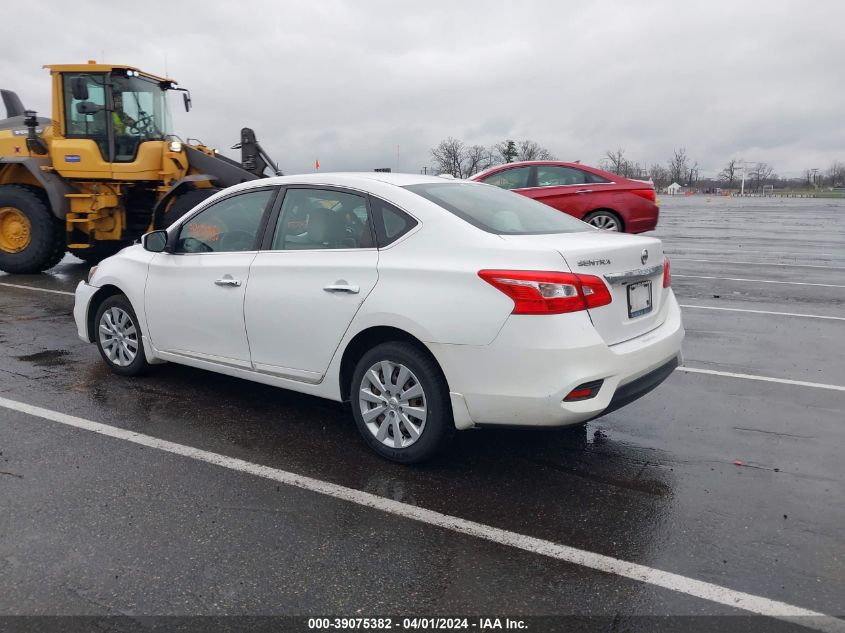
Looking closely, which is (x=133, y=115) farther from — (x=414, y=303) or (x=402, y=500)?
(x=402, y=500)

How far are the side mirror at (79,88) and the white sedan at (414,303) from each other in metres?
6.49

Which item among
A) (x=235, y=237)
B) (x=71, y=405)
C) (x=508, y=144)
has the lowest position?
(x=71, y=405)

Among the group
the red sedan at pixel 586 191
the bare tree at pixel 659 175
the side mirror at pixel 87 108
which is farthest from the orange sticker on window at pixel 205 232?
the bare tree at pixel 659 175

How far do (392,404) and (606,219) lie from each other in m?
9.81

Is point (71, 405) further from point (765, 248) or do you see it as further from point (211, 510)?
point (765, 248)

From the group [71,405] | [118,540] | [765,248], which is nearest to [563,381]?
[118,540]

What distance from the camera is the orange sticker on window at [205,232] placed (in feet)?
16.9

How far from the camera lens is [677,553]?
10.4ft

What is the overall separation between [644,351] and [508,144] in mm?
83803

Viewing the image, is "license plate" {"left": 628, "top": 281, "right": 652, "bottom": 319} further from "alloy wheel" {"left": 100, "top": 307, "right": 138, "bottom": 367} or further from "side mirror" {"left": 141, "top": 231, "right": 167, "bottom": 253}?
"alloy wheel" {"left": 100, "top": 307, "right": 138, "bottom": 367}

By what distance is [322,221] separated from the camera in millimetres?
4551

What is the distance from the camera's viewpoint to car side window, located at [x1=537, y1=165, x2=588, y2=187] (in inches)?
511

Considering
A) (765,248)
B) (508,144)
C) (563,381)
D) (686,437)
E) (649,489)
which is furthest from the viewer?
(508,144)

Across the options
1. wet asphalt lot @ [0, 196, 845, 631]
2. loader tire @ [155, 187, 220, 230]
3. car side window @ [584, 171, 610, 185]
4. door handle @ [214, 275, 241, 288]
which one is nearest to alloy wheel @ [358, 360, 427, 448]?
wet asphalt lot @ [0, 196, 845, 631]
